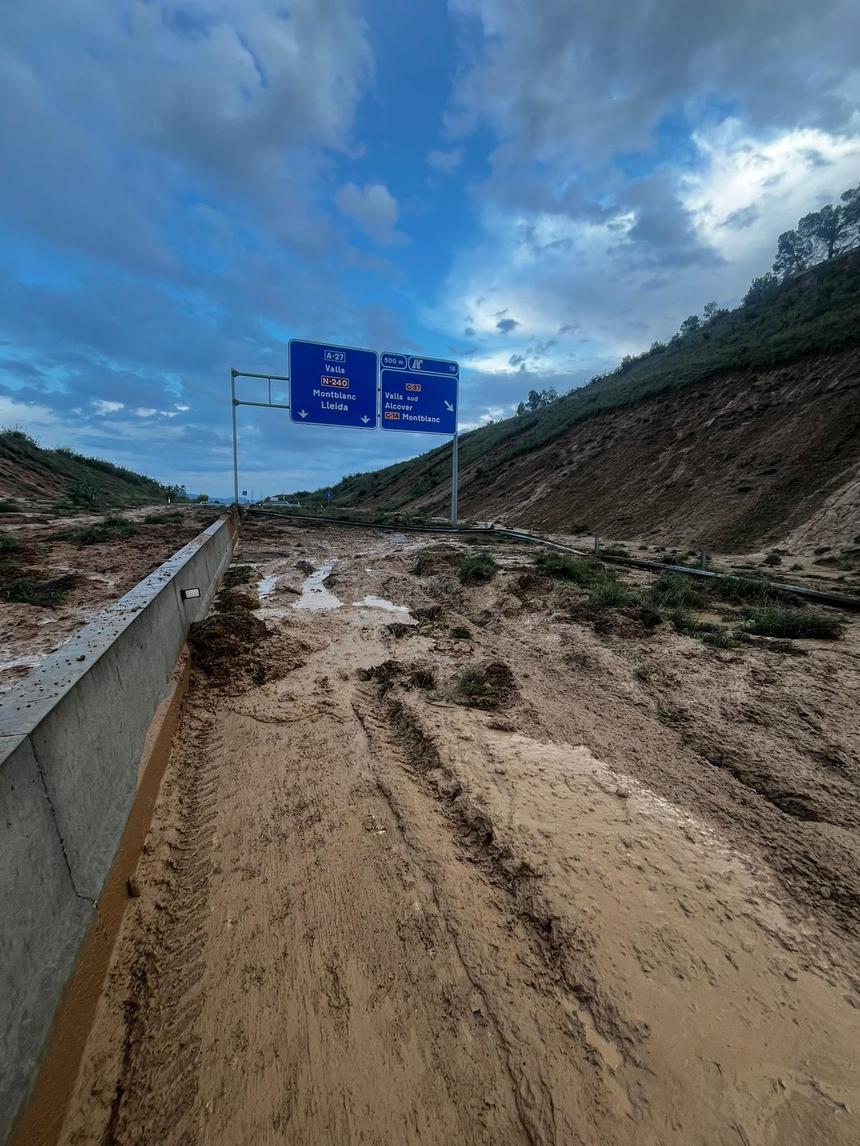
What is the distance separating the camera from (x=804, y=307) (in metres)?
23.2

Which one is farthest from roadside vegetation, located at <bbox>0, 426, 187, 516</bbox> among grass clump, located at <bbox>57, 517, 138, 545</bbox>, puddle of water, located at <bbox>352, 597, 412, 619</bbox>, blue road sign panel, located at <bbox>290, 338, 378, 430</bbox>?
puddle of water, located at <bbox>352, 597, 412, 619</bbox>

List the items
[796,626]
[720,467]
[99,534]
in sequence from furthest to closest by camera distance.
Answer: [720,467]
[99,534]
[796,626]

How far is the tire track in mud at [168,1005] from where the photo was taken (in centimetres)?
145

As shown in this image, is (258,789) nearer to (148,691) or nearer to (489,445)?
(148,691)

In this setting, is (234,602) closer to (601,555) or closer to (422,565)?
(422,565)

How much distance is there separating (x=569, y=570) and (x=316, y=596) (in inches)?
170

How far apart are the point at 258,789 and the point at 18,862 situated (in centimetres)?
144

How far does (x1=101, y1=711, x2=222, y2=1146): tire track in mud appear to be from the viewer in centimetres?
145

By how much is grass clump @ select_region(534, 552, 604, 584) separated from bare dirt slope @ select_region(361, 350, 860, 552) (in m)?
6.63

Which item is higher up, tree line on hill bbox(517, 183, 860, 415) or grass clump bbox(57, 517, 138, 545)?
tree line on hill bbox(517, 183, 860, 415)

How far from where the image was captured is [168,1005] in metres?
1.74

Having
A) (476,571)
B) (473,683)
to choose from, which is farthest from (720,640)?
(476,571)

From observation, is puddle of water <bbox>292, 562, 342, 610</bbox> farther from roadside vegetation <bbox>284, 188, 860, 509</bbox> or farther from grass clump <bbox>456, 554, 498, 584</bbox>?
roadside vegetation <bbox>284, 188, 860, 509</bbox>

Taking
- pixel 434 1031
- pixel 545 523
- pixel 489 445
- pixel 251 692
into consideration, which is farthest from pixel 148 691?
pixel 489 445
